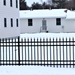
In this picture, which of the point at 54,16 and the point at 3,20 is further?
the point at 54,16

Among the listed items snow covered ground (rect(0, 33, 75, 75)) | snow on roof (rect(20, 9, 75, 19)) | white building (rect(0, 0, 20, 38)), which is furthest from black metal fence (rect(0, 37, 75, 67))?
snow on roof (rect(20, 9, 75, 19))

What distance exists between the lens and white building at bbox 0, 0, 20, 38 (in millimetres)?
29688

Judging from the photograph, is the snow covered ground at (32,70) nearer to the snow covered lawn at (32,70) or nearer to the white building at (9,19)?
the snow covered lawn at (32,70)

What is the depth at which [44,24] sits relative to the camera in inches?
1909

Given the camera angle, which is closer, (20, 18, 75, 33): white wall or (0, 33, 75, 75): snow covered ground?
(0, 33, 75, 75): snow covered ground

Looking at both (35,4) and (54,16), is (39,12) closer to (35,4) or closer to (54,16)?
→ (54,16)

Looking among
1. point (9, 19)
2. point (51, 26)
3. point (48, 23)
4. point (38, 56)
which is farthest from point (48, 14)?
point (38, 56)

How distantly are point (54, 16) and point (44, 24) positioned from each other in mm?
2205

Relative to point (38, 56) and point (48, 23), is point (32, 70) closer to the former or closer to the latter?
point (38, 56)

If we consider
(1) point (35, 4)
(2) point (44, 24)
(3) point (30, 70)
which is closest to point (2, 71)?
(3) point (30, 70)

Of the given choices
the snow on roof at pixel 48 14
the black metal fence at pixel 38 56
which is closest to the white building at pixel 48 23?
the snow on roof at pixel 48 14

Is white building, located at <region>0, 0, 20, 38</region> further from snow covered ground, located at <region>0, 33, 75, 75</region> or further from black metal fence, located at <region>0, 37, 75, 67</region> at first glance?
snow covered ground, located at <region>0, 33, 75, 75</region>

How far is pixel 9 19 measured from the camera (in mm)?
32531

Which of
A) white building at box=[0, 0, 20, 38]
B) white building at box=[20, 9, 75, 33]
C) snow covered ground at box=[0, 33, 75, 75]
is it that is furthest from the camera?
white building at box=[20, 9, 75, 33]
